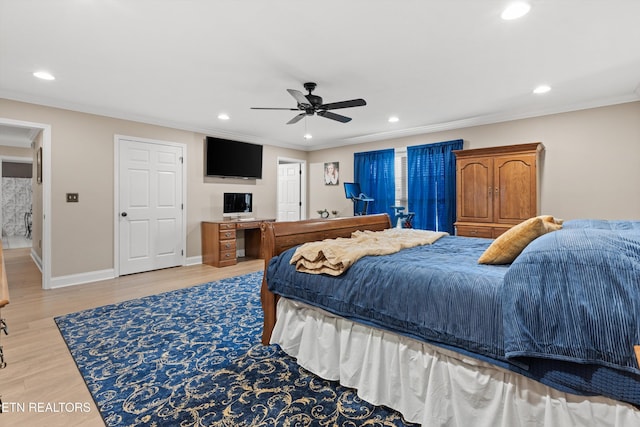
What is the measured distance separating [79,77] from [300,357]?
3.72m

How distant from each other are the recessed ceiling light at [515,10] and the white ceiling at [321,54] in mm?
60

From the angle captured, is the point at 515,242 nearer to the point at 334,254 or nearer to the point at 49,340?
the point at 334,254

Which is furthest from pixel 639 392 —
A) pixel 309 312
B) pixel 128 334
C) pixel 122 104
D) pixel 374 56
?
pixel 122 104

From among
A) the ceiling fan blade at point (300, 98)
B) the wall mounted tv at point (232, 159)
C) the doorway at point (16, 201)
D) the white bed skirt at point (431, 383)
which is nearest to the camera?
the white bed skirt at point (431, 383)

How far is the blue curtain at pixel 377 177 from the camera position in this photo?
611cm

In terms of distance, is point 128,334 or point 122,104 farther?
point 122,104

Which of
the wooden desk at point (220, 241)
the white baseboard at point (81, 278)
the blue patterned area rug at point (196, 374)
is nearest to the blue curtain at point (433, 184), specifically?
the wooden desk at point (220, 241)

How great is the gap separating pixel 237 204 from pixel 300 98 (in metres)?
3.49

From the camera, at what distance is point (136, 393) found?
6.23 ft

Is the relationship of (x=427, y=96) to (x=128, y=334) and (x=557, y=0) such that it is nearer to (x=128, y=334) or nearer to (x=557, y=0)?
(x=557, y=0)

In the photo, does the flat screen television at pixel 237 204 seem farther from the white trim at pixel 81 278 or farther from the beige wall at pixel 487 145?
the white trim at pixel 81 278

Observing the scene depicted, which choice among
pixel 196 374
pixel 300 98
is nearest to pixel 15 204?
pixel 300 98

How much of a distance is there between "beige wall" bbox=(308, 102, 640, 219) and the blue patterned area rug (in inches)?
166

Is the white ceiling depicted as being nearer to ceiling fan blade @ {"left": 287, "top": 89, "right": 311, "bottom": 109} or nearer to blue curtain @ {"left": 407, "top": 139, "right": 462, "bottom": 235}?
ceiling fan blade @ {"left": 287, "top": 89, "right": 311, "bottom": 109}
